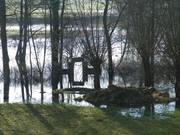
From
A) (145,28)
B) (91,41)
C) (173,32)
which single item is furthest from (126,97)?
(91,41)

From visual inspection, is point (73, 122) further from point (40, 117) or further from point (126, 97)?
point (126, 97)

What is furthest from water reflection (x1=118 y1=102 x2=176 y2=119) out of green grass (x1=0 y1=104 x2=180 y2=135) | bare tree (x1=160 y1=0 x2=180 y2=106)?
bare tree (x1=160 y1=0 x2=180 y2=106)

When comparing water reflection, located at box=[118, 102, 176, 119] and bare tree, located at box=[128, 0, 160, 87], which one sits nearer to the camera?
water reflection, located at box=[118, 102, 176, 119]

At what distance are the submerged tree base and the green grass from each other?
3.10 metres

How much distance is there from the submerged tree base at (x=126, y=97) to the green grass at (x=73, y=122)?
310 centimetres

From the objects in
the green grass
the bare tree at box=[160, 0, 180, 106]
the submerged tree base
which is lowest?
the submerged tree base

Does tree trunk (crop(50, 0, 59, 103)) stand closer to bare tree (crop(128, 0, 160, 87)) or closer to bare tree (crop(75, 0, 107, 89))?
bare tree (crop(75, 0, 107, 89))

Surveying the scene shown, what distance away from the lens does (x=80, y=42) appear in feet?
77.4

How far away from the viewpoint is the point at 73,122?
7965mm

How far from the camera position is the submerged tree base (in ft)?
40.4

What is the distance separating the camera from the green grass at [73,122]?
7.39 metres

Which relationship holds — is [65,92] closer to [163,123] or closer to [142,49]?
[142,49]

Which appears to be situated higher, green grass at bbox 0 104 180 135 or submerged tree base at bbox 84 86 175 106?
green grass at bbox 0 104 180 135

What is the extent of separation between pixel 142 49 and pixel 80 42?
7522 mm
